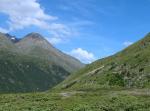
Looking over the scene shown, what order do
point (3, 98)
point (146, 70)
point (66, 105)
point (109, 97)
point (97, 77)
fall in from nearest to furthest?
1. point (66, 105)
2. point (109, 97)
3. point (3, 98)
4. point (146, 70)
5. point (97, 77)

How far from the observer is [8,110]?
6450 cm

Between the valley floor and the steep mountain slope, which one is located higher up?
the steep mountain slope

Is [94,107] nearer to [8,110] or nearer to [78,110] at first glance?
[78,110]

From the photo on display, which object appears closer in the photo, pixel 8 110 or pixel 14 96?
pixel 8 110

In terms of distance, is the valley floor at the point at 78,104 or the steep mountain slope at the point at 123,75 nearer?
the valley floor at the point at 78,104

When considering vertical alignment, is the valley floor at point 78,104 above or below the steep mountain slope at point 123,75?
below

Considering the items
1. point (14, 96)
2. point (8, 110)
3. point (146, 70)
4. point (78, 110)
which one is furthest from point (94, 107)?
point (146, 70)

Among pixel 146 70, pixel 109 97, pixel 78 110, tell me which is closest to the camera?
pixel 78 110

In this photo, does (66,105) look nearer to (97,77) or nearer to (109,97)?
(109,97)

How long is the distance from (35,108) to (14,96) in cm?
2017

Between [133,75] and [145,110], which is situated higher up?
[133,75]

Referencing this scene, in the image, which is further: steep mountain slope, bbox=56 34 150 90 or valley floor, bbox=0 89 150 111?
steep mountain slope, bbox=56 34 150 90

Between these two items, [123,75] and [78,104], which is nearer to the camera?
[78,104]

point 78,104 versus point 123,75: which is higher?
point 123,75
